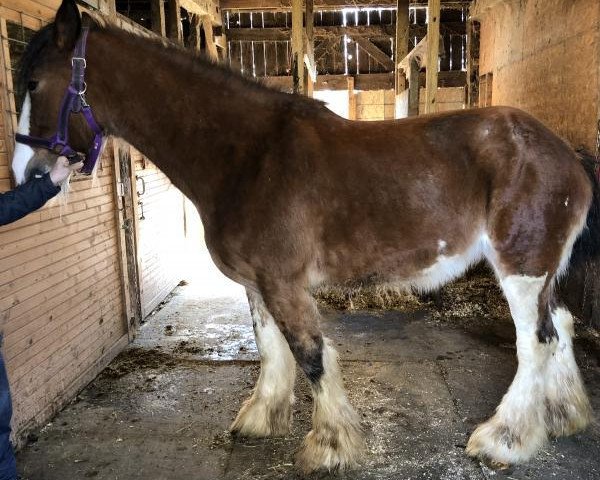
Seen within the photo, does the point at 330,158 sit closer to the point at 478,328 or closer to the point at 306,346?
the point at 306,346

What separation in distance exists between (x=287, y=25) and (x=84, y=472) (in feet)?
29.4

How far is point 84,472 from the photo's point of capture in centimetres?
256

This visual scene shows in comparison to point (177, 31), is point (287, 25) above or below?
above

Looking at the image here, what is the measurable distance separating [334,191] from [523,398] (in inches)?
59.5

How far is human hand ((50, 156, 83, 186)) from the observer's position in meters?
2.17

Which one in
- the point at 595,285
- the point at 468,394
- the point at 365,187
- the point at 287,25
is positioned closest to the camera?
the point at 365,187

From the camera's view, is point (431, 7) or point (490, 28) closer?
point (431, 7)

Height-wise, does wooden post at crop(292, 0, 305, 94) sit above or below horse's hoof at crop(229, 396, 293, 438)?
above

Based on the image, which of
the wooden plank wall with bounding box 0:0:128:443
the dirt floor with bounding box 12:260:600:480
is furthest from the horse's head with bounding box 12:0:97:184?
the dirt floor with bounding box 12:260:600:480

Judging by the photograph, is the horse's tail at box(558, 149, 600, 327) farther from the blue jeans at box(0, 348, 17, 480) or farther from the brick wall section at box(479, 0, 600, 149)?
the blue jeans at box(0, 348, 17, 480)

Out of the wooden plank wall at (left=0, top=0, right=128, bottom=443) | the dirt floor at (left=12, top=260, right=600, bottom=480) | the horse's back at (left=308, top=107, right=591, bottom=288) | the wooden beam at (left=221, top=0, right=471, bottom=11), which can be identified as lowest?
the dirt floor at (left=12, top=260, right=600, bottom=480)

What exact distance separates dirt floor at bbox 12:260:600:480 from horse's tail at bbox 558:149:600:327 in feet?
0.82

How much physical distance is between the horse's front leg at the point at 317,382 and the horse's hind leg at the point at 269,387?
320 mm

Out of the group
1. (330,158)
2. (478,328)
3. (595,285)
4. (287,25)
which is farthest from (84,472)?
(287,25)
